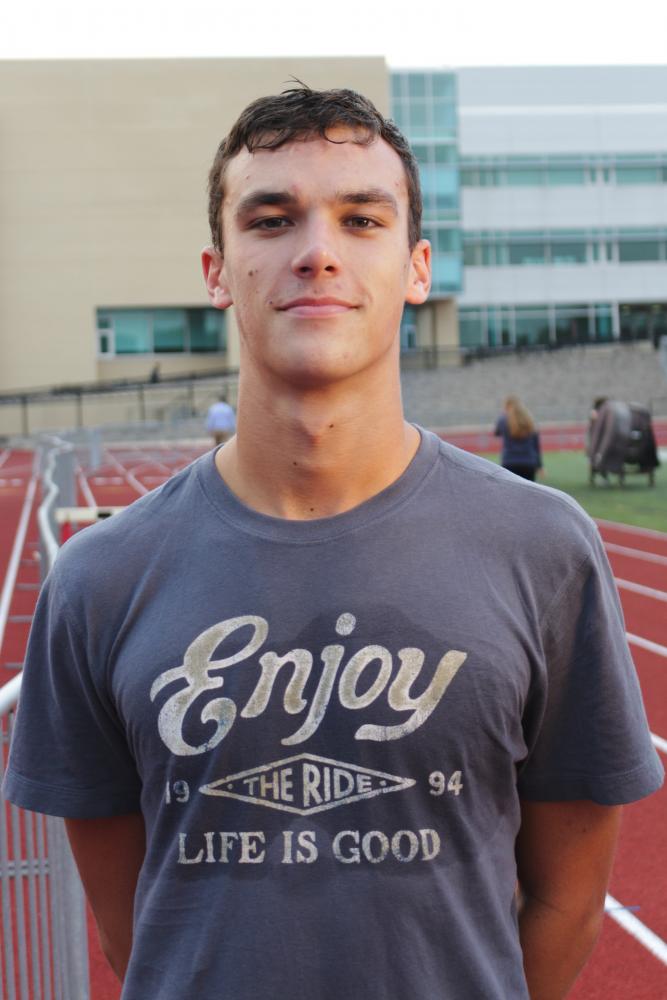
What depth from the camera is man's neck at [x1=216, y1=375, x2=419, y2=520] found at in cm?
196

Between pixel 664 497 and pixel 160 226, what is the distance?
131 feet

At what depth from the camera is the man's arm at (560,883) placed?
210 cm

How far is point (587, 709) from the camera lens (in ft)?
6.58

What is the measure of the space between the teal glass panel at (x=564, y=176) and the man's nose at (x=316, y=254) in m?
71.1

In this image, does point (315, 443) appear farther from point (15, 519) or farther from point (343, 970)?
point (15, 519)

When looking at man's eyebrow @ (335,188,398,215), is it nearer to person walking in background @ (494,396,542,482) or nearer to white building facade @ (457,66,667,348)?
person walking in background @ (494,396,542,482)

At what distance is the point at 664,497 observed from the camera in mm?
22750

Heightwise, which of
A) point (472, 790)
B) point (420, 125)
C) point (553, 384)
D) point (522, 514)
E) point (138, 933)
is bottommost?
point (553, 384)

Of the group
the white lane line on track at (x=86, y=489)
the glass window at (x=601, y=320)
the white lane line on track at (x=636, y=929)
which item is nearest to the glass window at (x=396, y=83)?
the glass window at (x=601, y=320)

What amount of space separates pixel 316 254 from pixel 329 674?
604mm

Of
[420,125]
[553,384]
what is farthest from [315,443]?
[420,125]

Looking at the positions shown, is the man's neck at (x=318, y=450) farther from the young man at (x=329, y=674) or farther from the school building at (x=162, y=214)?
the school building at (x=162, y=214)

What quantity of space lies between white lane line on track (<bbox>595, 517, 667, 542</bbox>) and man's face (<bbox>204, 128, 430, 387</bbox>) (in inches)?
608

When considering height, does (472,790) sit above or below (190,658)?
below
